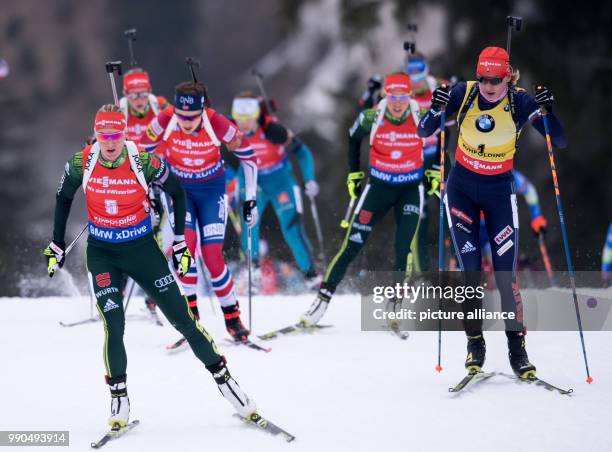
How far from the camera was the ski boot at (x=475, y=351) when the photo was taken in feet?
19.3

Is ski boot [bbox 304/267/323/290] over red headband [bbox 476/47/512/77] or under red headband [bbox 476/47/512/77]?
under

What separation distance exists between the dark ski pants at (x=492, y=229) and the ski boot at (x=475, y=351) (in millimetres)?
50

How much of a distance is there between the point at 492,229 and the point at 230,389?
6.56 feet

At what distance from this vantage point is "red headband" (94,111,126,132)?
5055mm

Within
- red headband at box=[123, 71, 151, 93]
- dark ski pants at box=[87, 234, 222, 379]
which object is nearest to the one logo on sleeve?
dark ski pants at box=[87, 234, 222, 379]

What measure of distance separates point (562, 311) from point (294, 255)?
310 centimetres

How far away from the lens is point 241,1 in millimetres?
12602

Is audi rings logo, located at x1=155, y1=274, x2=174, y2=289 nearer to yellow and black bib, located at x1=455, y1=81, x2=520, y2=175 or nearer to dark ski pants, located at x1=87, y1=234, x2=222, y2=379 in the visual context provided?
dark ski pants, located at x1=87, y1=234, x2=222, y2=379

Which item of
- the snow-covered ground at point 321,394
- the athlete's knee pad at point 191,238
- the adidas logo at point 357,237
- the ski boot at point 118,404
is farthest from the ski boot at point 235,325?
the ski boot at point 118,404

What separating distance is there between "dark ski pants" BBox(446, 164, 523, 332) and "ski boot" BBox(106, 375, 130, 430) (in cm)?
222

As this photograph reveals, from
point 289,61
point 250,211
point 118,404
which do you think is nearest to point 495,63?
point 250,211

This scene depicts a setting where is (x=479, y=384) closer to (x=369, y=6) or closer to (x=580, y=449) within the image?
(x=580, y=449)

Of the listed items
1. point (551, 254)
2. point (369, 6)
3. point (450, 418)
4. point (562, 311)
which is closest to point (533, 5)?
point (369, 6)

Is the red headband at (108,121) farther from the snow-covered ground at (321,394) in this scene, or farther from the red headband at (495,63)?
the red headband at (495,63)
